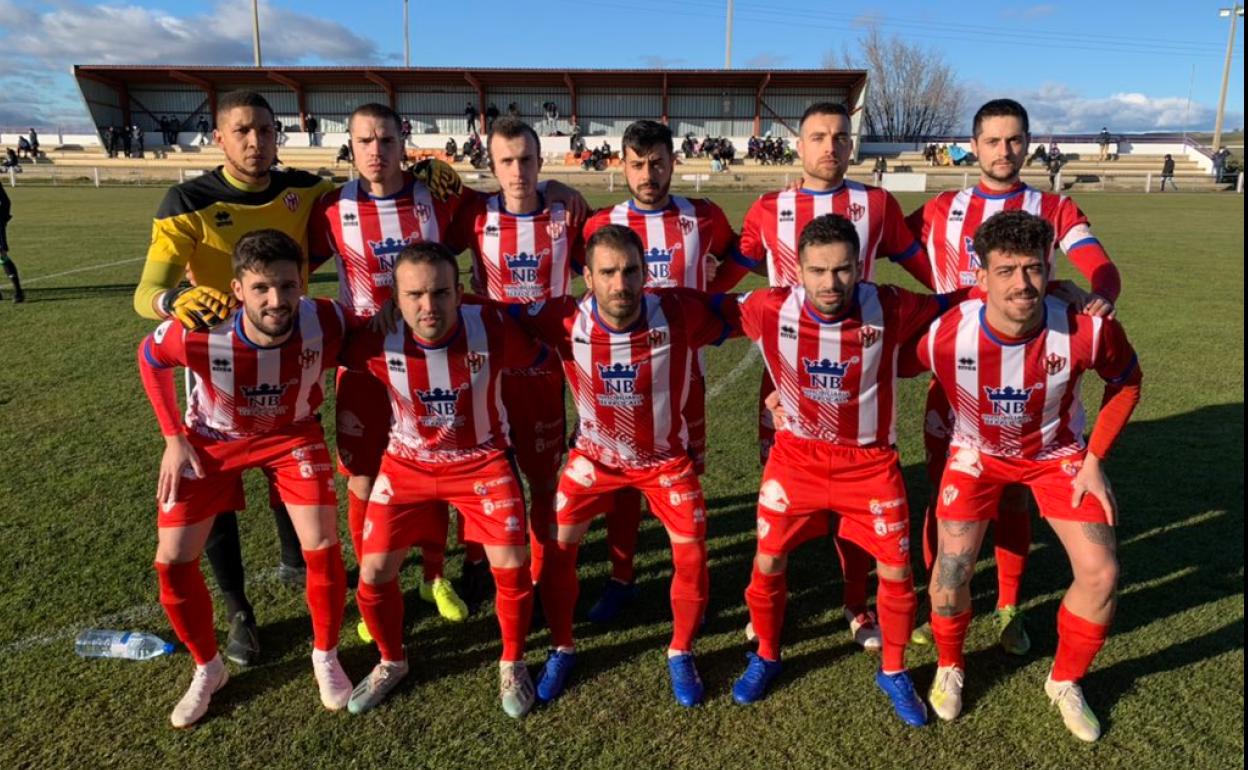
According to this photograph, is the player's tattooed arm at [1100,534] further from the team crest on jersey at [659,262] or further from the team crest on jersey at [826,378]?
the team crest on jersey at [659,262]

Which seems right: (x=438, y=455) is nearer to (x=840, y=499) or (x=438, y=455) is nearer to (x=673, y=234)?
(x=673, y=234)

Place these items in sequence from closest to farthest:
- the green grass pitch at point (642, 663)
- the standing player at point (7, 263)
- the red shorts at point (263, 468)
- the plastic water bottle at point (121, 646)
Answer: the green grass pitch at point (642, 663) < the red shorts at point (263, 468) < the plastic water bottle at point (121, 646) < the standing player at point (7, 263)

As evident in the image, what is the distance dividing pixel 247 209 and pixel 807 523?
2689mm

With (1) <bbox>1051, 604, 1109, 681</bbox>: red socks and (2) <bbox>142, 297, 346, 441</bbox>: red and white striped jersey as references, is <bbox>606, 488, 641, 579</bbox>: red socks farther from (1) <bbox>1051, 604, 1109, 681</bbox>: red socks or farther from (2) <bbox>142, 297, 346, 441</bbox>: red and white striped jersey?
(1) <bbox>1051, 604, 1109, 681</bbox>: red socks

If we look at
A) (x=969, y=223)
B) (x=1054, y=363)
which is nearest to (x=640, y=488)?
(x=1054, y=363)

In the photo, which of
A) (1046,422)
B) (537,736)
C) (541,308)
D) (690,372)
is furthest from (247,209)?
(1046,422)

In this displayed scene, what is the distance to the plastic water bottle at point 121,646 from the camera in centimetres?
326

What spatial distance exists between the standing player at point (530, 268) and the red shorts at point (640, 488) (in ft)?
1.52

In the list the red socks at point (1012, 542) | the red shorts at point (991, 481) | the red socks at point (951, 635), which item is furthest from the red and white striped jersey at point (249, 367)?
the red socks at point (1012, 542)

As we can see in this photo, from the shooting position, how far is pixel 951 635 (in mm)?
3027

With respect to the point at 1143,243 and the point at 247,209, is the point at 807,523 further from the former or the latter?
the point at 1143,243

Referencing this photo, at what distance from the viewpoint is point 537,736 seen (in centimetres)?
285

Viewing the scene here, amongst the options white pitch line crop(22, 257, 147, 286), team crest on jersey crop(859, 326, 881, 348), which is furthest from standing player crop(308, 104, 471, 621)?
white pitch line crop(22, 257, 147, 286)

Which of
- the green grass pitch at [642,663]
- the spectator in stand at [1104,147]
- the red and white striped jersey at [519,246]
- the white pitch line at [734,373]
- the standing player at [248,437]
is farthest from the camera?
the spectator in stand at [1104,147]
